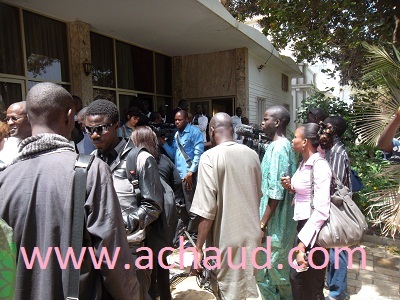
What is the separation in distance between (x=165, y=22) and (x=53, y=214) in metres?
6.48

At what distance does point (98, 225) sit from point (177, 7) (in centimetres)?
565

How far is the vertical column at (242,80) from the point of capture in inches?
378

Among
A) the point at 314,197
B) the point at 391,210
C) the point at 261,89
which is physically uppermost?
the point at 261,89

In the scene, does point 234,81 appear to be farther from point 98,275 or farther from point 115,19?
point 98,275

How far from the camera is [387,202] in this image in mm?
3088

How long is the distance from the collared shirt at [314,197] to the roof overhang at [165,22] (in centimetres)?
443

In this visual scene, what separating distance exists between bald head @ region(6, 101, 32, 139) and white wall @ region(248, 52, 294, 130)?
799 centimetres

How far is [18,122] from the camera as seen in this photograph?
258cm

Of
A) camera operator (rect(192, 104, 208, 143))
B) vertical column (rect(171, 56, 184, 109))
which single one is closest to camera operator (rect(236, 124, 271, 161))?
camera operator (rect(192, 104, 208, 143))

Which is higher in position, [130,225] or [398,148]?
[398,148]

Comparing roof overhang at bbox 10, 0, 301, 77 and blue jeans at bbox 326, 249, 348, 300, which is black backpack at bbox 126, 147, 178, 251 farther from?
roof overhang at bbox 10, 0, 301, 77

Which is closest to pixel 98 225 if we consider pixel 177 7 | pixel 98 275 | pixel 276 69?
pixel 98 275

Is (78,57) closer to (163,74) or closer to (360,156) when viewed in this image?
(163,74)

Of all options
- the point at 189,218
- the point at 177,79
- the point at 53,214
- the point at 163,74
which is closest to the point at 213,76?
the point at 177,79
